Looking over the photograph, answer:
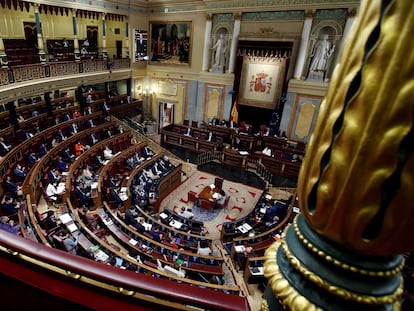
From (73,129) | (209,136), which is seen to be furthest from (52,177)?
(209,136)

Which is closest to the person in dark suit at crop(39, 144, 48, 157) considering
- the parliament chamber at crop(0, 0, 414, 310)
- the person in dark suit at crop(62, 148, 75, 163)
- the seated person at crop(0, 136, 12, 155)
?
the parliament chamber at crop(0, 0, 414, 310)

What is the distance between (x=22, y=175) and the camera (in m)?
9.05

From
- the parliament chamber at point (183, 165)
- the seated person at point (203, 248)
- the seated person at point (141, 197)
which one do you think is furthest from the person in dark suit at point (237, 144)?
the seated person at point (203, 248)

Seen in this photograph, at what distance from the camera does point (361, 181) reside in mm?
639

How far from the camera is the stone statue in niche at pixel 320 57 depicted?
13.3 meters

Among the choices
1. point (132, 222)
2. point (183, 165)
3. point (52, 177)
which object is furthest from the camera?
point (183, 165)

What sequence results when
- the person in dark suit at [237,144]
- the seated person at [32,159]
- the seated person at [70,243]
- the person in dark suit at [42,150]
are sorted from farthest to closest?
the person in dark suit at [237,144] < the person in dark suit at [42,150] < the seated person at [32,159] < the seated person at [70,243]

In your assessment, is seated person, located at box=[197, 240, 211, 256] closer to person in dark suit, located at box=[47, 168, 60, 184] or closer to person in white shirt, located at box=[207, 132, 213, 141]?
person in dark suit, located at box=[47, 168, 60, 184]

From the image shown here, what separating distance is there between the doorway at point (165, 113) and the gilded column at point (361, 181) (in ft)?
62.8

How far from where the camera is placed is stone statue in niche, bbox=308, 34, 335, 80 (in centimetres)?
1331

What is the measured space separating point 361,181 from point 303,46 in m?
15.0

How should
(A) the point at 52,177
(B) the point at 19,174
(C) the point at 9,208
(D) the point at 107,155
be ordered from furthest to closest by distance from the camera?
(D) the point at 107,155 → (A) the point at 52,177 → (B) the point at 19,174 → (C) the point at 9,208

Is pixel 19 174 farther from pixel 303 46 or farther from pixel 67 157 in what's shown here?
pixel 303 46

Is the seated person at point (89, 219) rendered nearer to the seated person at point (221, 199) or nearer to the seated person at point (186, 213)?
the seated person at point (186, 213)
